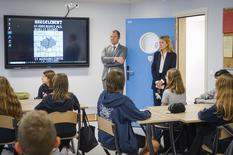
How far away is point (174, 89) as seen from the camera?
448cm

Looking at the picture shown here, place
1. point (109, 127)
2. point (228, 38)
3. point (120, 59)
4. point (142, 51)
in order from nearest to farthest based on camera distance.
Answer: point (109, 127) < point (228, 38) < point (120, 59) < point (142, 51)

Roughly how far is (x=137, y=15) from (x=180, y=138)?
4.00 meters

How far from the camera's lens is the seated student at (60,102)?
12.7 ft

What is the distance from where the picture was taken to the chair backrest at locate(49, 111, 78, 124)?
150 inches

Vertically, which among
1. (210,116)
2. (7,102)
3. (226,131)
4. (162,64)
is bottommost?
(226,131)

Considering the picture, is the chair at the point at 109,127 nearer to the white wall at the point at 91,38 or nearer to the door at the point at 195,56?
the white wall at the point at 91,38

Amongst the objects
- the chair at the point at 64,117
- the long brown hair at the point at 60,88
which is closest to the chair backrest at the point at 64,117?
the chair at the point at 64,117

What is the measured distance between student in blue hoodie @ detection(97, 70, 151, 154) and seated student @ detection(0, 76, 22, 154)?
87cm

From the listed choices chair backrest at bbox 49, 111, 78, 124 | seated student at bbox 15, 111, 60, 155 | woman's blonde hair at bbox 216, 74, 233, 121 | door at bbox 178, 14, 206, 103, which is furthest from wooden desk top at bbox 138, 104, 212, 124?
door at bbox 178, 14, 206, 103

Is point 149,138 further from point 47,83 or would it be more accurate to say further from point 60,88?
point 47,83

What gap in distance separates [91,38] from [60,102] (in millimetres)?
4250

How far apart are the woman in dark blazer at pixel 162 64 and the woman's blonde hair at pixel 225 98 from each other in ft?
8.37

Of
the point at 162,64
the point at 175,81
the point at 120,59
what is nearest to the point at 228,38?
the point at 162,64

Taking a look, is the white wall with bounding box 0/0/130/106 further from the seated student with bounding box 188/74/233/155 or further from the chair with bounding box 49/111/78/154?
the seated student with bounding box 188/74/233/155
